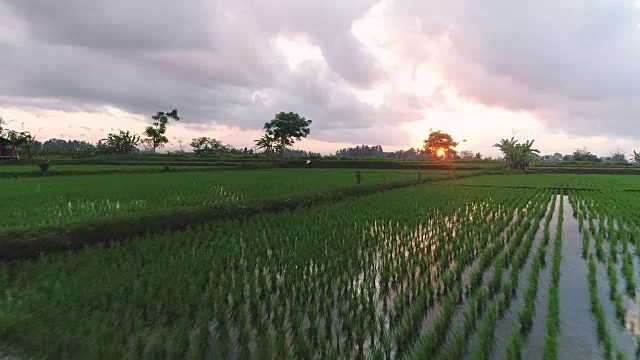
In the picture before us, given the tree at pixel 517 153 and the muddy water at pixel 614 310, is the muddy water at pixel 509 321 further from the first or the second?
the tree at pixel 517 153

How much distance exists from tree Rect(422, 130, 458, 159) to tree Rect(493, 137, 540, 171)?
2821cm

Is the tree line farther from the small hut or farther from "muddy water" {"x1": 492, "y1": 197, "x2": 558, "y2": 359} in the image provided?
"muddy water" {"x1": 492, "y1": 197, "x2": 558, "y2": 359}

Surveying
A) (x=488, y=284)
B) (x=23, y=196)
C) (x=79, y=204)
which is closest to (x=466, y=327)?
(x=488, y=284)

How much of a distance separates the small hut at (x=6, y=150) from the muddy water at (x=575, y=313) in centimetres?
3923

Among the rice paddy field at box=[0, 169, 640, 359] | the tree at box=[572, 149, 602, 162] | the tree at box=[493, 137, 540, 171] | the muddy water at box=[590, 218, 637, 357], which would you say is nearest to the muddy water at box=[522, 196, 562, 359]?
the rice paddy field at box=[0, 169, 640, 359]

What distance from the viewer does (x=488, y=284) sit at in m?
4.92

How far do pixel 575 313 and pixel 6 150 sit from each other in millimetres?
41653

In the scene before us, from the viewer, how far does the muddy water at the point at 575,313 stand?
3316mm

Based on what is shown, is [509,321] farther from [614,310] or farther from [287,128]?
[287,128]

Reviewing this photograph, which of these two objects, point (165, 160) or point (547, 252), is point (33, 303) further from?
point (165, 160)

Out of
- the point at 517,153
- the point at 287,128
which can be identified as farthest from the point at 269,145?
the point at 517,153

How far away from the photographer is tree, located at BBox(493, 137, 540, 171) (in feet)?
130

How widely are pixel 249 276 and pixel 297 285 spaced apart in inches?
29.7

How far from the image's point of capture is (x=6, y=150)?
32.7m
